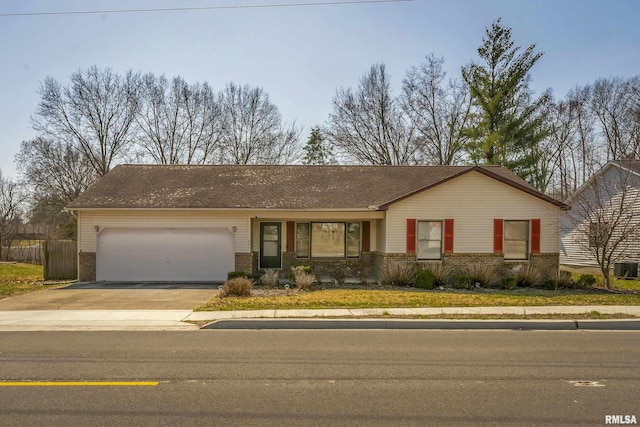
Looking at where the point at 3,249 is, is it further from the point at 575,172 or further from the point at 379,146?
the point at 575,172

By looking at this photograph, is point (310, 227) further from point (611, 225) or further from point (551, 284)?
point (611, 225)

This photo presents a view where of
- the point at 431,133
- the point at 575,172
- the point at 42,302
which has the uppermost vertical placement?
the point at 431,133

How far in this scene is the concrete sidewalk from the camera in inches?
414

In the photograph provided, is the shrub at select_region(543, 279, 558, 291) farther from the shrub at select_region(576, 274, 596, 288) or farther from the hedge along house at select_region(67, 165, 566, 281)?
the hedge along house at select_region(67, 165, 566, 281)

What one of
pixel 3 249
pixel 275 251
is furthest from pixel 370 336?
pixel 3 249

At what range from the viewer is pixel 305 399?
219 inches

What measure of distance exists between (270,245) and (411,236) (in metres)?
5.94

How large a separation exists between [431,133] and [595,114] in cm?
1257

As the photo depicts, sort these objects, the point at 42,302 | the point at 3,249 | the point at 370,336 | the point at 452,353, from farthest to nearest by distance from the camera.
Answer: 1. the point at 3,249
2. the point at 42,302
3. the point at 370,336
4. the point at 452,353

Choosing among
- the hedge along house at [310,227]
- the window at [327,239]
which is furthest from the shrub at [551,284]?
the window at [327,239]

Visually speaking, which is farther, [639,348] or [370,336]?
[370,336]

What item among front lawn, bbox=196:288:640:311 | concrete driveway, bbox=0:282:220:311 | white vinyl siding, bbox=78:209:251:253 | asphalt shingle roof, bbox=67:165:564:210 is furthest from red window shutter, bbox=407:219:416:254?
concrete driveway, bbox=0:282:220:311

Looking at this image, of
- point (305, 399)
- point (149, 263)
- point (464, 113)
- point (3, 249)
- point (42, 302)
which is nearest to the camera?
point (305, 399)

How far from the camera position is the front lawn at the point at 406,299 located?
12.8 meters
